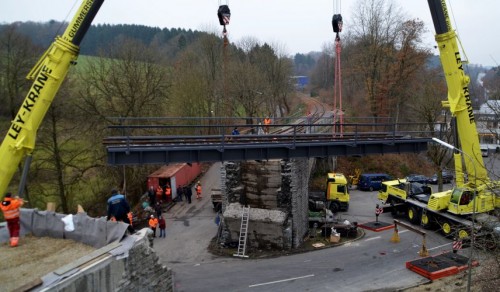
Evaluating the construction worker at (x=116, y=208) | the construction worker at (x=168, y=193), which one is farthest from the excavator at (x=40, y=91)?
the construction worker at (x=168, y=193)

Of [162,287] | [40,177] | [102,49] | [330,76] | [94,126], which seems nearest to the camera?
[162,287]

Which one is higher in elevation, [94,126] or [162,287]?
[94,126]

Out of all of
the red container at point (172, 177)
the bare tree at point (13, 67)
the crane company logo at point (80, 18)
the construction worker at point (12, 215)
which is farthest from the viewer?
the red container at point (172, 177)

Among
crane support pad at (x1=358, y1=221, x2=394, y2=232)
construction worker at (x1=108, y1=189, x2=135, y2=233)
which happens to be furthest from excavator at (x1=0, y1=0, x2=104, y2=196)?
crane support pad at (x1=358, y1=221, x2=394, y2=232)

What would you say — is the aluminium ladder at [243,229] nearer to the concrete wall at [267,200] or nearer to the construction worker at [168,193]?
the concrete wall at [267,200]

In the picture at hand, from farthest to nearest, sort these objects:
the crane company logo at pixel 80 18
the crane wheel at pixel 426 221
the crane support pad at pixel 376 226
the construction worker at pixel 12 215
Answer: the crane support pad at pixel 376 226 → the crane wheel at pixel 426 221 → the crane company logo at pixel 80 18 → the construction worker at pixel 12 215

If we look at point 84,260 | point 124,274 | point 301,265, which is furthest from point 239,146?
point 84,260

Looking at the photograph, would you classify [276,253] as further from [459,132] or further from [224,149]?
[459,132]

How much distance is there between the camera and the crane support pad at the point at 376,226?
23.0 m

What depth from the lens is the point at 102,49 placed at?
32.4 m

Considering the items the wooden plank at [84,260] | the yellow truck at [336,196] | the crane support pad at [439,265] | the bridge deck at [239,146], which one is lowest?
the crane support pad at [439,265]

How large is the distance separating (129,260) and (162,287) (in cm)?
245

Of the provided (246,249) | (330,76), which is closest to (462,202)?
(246,249)

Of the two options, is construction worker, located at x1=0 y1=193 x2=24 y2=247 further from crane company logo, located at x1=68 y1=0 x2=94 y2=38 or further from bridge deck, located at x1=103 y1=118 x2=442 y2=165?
crane company logo, located at x1=68 y1=0 x2=94 y2=38
